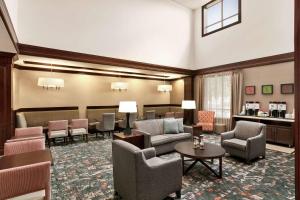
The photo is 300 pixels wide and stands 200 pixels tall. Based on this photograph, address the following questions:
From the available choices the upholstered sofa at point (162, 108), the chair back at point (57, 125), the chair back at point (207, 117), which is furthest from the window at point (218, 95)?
the chair back at point (57, 125)

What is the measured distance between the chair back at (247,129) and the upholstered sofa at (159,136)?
48.1 inches

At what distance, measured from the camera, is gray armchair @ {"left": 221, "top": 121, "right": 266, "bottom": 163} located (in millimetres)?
3721

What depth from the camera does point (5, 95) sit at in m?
4.26

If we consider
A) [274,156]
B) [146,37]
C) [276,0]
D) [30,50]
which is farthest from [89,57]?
[276,0]

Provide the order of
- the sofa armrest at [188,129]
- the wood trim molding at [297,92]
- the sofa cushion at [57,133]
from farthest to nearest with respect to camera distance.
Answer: the sofa cushion at [57,133] < the sofa armrest at [188,129] < the wood trim molding at [297,92]

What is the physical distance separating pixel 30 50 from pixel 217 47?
6505mm

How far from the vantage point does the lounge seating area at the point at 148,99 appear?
8.20ft

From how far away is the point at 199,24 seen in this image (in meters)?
7.85

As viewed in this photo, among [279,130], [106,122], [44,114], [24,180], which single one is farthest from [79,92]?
[279,130]

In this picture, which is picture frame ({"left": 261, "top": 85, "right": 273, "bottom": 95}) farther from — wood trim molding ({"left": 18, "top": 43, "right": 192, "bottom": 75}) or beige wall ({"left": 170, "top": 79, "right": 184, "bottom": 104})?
beige wall ({"left": 170, "top": 79, "right": 184, "bottom": 104})

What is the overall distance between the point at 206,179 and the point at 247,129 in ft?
6.49

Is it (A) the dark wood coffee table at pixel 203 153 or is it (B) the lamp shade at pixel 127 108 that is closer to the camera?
(A) the dark wood coffee table at pixel 203 153

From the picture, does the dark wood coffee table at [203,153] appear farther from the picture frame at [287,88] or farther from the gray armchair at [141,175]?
the picture frame at [287,88]

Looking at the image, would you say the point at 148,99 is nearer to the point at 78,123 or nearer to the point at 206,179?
the point at 78,123
